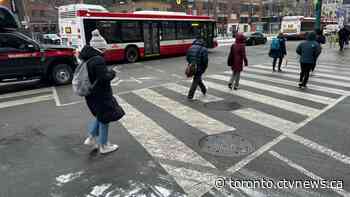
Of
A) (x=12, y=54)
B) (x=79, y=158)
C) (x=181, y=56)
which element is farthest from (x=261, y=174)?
(x=181, y=56)

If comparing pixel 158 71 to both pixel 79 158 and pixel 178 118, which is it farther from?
pixel 79 158

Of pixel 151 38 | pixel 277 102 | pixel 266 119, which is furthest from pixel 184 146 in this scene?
pixel 151 38

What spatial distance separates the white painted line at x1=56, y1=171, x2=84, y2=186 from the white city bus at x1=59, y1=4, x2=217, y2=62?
11.8 metres

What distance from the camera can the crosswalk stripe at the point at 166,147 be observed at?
12.2ft

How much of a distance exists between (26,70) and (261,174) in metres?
8.66

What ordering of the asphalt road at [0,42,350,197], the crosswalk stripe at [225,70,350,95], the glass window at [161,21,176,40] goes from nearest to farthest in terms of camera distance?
1. the asphalt road at [0,42,350,197]
2. the crosswalk stripe at [225,70,350,95]
3. the glass window at [161,21,176,40]

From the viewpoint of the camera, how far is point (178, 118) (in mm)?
6203

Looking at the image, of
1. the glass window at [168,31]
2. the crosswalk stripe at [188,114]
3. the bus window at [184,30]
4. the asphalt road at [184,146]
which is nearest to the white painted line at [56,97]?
the asphalt road at [184,146]

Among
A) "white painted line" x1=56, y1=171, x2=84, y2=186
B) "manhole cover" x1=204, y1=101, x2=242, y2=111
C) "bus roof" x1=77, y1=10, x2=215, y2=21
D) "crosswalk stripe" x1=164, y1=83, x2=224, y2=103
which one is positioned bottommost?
"white painted line" x1=56, y1=171, x2=84, y2=186

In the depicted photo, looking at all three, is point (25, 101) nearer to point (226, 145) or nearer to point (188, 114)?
point (188, 114)

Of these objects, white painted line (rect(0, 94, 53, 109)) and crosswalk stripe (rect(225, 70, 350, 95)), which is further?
crosswalk stripe (rect(225, 70, 350, 95))

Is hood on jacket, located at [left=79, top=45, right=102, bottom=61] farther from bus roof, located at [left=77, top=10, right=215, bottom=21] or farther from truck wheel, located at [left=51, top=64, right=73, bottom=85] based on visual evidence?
bus roof, located at [left=77, top=10, right=215, bottom=21]

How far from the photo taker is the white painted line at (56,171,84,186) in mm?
3637

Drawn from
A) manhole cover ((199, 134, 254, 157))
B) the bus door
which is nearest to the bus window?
the bus door
